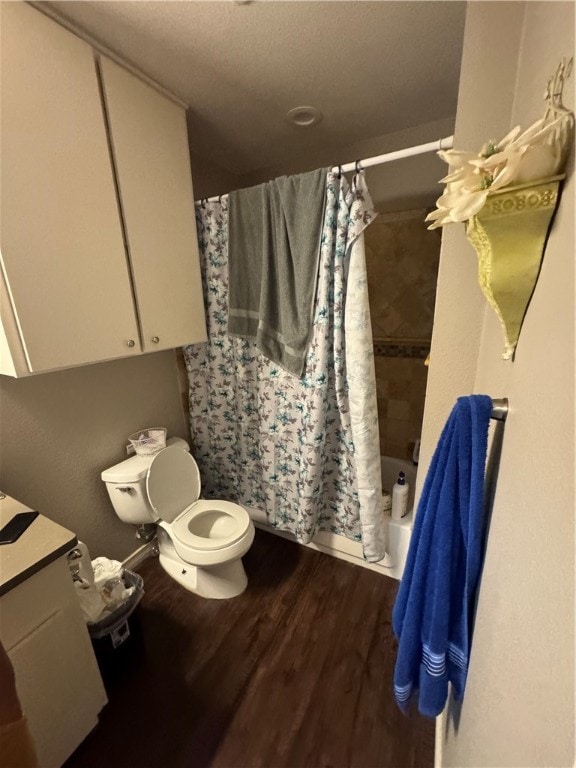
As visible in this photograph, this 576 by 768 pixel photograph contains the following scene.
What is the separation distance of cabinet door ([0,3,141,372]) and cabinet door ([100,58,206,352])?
6cm

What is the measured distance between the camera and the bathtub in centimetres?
158

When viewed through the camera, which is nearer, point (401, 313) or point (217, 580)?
point (217, 580)

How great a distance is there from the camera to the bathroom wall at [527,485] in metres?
0.30

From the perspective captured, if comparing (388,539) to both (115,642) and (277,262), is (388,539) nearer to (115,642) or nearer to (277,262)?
(115,642)

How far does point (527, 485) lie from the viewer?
1.36 feet

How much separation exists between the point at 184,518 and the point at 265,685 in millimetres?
777

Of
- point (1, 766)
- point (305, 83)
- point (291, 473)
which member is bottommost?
point (291, 473)

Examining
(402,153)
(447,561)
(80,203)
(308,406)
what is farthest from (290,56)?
(447,561)

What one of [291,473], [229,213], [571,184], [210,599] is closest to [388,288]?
[229,213]

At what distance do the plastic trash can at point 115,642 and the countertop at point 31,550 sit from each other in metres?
0.48

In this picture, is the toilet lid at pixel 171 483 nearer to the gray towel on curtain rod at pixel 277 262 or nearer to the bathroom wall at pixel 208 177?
the gray towel on curtain rod at pixel 277 262

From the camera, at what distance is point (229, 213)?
4.98ft

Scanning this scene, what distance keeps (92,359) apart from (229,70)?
1245 mm

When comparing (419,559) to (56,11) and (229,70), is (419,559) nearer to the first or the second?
(229,70)
